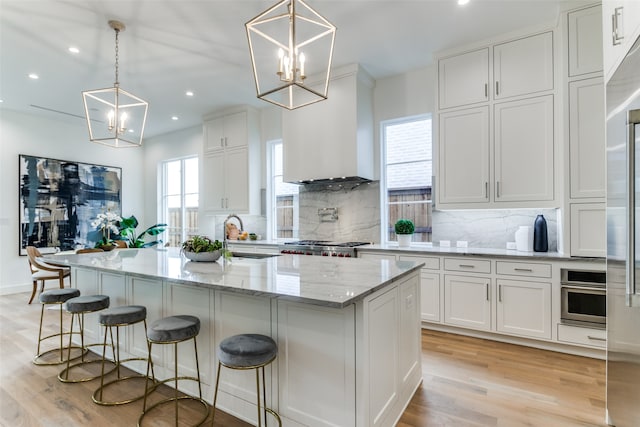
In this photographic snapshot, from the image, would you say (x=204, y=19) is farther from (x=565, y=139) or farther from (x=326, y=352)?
(x=565, y=139)

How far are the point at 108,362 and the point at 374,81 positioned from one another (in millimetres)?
4427

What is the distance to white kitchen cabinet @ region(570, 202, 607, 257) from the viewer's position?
2.83 metres

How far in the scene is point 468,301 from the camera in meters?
3.34

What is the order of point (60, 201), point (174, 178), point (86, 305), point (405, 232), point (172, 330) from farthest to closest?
point (174, 178), point (60, 201), point (405, 232), point (86, 305), point (172, 330)

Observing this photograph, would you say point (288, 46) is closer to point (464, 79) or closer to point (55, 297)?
point (464, 79)

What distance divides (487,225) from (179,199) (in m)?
5.99

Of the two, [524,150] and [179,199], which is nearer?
[524,150]

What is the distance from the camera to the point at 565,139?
2.99 metres

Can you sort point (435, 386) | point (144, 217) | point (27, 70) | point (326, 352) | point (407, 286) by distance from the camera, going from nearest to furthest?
1. point (326, 352)
2. point (407, 286)
3. point (435, 386)
4. point (27, 70)
5. point (144, 217)

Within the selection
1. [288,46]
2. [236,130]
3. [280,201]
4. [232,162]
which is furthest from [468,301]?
[236,130]

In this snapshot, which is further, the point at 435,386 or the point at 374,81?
the point at 374,81

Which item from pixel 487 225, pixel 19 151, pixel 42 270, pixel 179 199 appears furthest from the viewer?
pixel 179 199

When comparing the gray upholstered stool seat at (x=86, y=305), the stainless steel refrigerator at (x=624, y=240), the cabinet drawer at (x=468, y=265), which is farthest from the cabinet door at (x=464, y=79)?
the gray upholstered stool seat at (x=86, y=305)

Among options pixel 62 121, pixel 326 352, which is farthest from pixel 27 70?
pixel 326 352
